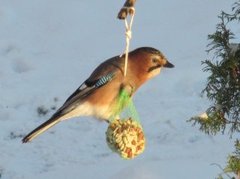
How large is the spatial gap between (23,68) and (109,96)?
4.29 m

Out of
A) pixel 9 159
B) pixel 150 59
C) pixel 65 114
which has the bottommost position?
pixel 9 159

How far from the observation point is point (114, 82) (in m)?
2.58

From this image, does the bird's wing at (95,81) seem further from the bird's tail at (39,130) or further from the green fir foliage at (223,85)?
the green fir foliage at (223,85)

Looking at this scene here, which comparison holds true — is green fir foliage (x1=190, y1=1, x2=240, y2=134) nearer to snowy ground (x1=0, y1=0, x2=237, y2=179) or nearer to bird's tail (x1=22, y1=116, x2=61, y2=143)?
bird's tail (x1=22, y1=116, x2=61, y2=143)

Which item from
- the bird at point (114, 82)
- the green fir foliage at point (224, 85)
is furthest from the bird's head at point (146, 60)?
the green fir foliage at point (224, 85)

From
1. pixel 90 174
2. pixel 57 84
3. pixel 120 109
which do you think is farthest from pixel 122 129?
pixel 57 84

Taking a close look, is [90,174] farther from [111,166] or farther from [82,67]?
[82,67]

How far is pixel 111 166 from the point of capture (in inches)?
193

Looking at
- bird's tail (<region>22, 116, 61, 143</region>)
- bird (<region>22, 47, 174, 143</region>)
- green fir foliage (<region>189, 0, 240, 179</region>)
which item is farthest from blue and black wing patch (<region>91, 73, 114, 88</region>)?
green fir foliage (<region>189, 0, 240, 179</region>)

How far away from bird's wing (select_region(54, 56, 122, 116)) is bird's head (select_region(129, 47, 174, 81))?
71 millimetres

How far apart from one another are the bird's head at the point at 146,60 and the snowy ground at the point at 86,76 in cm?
181

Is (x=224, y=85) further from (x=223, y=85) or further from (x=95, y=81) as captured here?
A: (x=95, y=81)

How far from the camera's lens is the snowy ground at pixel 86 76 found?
4.96m

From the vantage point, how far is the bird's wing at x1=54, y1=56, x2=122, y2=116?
2574 mm
